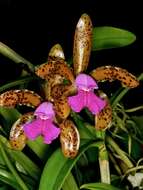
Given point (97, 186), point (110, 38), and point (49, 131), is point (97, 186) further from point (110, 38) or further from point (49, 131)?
point (110, 38)

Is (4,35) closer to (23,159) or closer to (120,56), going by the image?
(120,56)

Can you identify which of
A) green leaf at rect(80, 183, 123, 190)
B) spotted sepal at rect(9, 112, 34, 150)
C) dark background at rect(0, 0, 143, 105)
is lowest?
green leaf at rect(80, 183, 123, 190)

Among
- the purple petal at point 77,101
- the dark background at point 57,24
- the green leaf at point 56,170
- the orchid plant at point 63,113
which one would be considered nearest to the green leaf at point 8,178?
the orchid plant at point 63,113

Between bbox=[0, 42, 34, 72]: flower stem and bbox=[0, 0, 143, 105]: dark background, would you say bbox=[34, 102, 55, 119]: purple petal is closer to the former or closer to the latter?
bbox=[0, 42, 34, 72]: flower stem

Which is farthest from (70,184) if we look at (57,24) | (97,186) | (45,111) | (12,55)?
(57,24)

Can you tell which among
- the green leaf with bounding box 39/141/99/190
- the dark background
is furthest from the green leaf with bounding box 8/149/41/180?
the dark background
